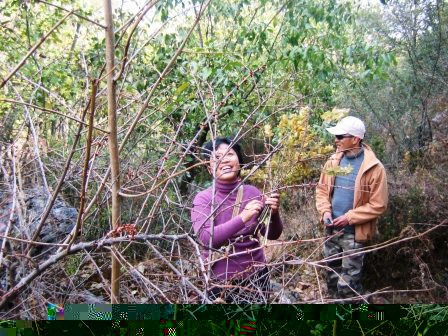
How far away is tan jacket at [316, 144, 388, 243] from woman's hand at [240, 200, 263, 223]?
20.3 inches

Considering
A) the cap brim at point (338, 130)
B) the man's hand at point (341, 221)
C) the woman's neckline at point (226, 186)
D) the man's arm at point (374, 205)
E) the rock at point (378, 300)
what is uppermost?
the cap brim at point (338, 130)

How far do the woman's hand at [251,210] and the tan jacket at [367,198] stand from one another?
51cm

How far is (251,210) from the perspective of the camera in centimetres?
87

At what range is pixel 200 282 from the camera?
709mm

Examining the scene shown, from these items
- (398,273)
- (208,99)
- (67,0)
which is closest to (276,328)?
(208,99)

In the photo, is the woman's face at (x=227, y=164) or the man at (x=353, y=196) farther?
the man at (x=353, y=196)

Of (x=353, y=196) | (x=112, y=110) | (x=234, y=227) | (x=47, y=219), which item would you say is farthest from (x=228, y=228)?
(x=353, y=196)

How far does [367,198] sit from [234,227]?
0.68 meters

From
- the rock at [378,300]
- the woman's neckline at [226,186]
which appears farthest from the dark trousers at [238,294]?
the rock at [378,300]

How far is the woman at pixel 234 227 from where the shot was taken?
710mm

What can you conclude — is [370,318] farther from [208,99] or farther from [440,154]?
[440,154]

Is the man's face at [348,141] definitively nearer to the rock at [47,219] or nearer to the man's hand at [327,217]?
the man's hand at [327,217]

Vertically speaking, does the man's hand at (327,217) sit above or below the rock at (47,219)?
below

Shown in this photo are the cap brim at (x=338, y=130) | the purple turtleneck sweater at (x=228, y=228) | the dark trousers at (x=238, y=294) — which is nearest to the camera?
the dark trousers at (x=238, y=294)
